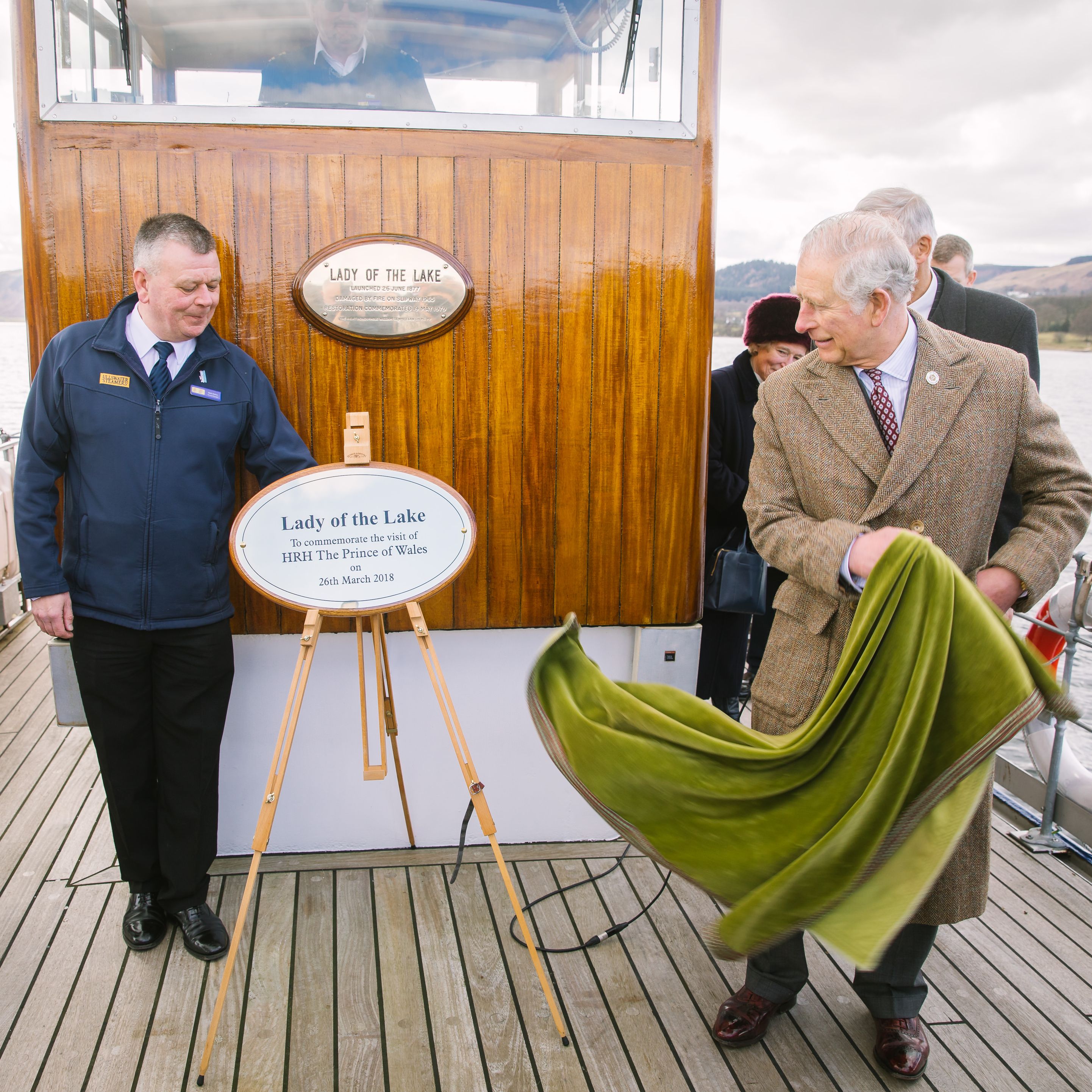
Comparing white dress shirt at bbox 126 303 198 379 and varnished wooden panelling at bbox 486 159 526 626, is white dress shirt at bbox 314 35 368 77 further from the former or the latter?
white dress shirt at bbox 126 303 198 379

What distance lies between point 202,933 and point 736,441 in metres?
2.30

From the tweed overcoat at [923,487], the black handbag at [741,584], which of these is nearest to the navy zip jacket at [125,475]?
the tweed overcoat at [923,487]

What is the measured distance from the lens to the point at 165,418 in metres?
→ 2.35

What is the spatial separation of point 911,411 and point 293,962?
6.65ft

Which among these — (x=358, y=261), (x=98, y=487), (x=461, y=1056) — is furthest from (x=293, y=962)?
(x=358, y=261)

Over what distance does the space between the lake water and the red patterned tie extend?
1161 millimetres

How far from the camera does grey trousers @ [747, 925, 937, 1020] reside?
217 cm

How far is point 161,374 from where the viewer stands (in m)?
2.36

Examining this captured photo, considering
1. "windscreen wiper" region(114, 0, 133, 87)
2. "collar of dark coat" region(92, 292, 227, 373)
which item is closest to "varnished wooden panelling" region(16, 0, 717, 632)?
"windscreen wiper" region(114, 0, 133, 87)

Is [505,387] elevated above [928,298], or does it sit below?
below

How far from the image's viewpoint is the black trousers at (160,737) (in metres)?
2.46

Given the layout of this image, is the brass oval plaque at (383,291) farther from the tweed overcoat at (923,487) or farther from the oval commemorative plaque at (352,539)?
the tweed overcoat at (923,487)

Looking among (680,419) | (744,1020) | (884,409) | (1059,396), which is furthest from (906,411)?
(1059,396)

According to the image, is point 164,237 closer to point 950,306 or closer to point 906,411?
point 906,411
